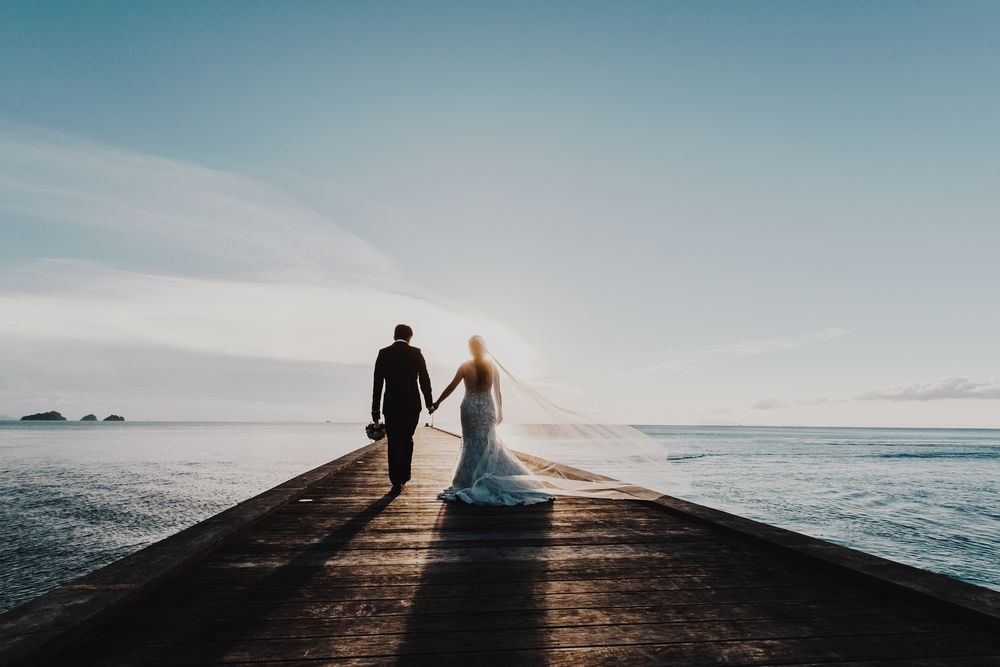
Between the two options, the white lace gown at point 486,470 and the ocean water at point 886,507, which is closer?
the white lace gown at point 486,470

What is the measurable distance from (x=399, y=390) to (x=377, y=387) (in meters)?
0.32

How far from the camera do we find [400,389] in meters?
7.55

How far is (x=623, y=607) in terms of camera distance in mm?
3039

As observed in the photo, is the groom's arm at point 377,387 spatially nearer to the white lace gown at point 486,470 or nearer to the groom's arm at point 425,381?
the groom's arm at point 425,381

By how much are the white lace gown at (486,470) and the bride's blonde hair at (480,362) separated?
5.2 inches

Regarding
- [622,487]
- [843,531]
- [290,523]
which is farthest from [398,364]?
[843,531]

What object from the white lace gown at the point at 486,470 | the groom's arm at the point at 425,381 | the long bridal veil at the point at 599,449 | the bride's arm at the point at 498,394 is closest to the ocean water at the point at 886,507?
the long bridal veil at the point at 599,449

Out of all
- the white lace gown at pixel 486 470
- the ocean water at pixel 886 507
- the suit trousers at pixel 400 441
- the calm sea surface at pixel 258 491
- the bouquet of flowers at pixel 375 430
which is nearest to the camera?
the white lace gown at pixel 486 470

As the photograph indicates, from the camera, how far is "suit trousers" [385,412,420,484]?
7.48 metres

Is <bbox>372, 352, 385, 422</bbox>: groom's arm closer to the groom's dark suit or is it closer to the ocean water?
the groom's dark suit

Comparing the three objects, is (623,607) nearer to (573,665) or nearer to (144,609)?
(573,665)

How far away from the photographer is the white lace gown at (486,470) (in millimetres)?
6508

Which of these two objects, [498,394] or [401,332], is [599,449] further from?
[401,332]

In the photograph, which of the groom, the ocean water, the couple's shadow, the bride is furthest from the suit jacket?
the ocean water
